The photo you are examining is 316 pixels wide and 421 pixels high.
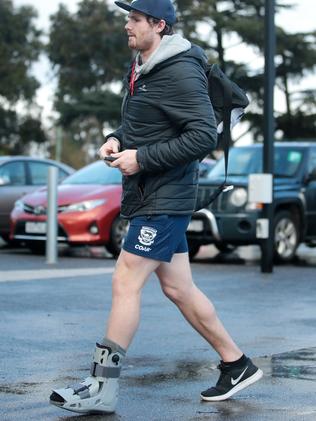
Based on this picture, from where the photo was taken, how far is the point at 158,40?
17.9ft

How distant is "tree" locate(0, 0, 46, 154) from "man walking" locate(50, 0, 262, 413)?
5302 centimetres

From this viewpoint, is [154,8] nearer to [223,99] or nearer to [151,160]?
[223,99]

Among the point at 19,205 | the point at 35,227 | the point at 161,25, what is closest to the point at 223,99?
the point at 161,25

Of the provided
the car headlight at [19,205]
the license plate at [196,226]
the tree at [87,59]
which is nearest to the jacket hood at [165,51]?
the license plate at [196,226]

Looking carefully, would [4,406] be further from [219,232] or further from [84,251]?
[84,251]

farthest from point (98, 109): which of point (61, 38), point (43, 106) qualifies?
point (43, 106)

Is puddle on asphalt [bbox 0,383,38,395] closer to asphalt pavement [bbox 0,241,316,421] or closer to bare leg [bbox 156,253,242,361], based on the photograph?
asphalt pavement [bbox 0,241,316,421]

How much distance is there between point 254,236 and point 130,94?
9.31 metres

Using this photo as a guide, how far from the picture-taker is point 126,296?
537cm

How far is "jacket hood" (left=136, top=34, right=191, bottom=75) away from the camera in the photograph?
5344 millimetres

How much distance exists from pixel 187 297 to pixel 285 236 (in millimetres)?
9699

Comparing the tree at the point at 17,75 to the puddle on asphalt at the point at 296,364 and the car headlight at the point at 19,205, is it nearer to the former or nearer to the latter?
the car headlight at the point at 19,205

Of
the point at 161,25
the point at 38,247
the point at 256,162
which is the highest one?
the point at 161,25

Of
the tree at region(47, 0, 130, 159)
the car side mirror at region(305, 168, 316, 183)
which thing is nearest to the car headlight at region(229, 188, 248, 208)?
the car side mirror at region(305, 168, 316, 183)
